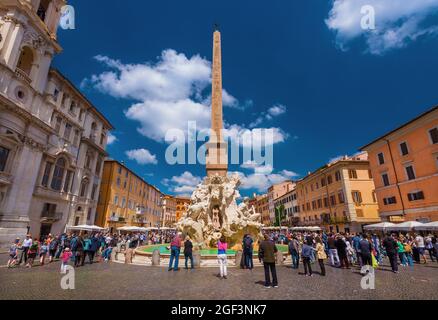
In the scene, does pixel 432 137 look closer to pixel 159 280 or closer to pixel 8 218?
pixel 159 280

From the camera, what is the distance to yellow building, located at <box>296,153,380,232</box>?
28250 millimetres

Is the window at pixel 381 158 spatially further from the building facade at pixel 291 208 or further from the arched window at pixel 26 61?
the arched window at pixel 26 61

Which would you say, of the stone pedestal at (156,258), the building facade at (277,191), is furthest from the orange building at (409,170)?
the building facade at (277,191)

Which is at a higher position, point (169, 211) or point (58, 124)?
point (58, 124)

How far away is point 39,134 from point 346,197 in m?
35.2

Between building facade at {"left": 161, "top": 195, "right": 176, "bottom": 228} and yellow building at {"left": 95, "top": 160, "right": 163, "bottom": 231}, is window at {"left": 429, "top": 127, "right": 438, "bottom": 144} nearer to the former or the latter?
yellow building at {"left": 95, "top": 160, "right": 163, "bottom": 231}

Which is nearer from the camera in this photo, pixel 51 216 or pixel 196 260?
pixel 196 260

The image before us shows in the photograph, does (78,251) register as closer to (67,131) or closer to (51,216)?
(51,216)

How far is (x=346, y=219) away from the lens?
28250 mm

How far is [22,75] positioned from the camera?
66.3ft

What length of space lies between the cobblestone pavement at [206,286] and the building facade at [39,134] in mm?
13936

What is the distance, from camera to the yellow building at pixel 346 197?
28250mm

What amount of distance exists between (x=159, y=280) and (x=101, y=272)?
9.58 feet

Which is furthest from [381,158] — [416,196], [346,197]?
[346,197]
